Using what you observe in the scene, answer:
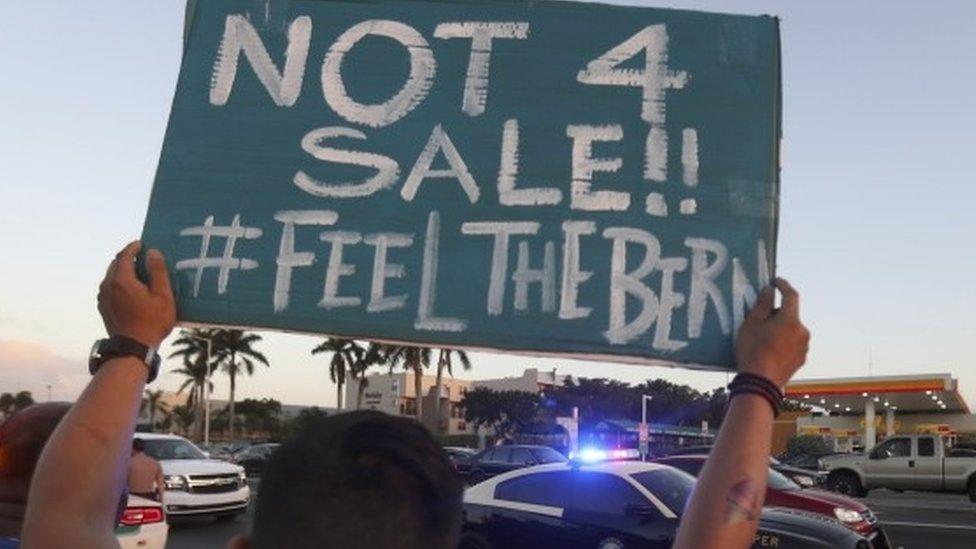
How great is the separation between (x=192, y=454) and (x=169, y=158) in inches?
632

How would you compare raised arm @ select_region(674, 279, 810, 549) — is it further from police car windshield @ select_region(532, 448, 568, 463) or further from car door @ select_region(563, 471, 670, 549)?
police car windshield @ select_region(532, 448, 568, 463)

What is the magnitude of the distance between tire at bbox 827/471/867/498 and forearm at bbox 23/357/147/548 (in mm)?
27667

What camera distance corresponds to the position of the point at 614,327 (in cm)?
204

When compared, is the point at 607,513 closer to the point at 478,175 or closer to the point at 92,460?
the point at 478,175

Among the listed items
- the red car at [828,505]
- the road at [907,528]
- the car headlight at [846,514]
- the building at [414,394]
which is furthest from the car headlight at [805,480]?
the building at [414,394]

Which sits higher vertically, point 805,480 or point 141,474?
point 141,474

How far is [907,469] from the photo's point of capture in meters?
26.3

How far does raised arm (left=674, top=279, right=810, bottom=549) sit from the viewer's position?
154 centimetres

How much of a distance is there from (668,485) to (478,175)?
7.94 m

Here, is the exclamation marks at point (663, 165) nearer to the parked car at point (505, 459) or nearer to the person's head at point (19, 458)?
the person's head at point (19, 458)

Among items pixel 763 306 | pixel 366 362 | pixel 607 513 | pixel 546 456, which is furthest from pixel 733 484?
pixel 366 362

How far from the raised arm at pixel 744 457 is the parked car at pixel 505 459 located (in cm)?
2193

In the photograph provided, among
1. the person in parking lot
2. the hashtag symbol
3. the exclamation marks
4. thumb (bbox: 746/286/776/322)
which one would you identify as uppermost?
the exclamation marks

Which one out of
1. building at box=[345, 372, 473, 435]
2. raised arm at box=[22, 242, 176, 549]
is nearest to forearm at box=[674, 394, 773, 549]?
raised arm at box=[22, 242, 176, 549]
